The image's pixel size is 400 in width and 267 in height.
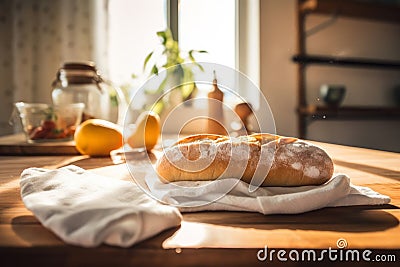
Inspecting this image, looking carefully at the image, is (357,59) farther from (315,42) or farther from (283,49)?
(283,49)

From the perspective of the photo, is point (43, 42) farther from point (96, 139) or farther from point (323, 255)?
point (323, 255)

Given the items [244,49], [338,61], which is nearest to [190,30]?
[244,49]

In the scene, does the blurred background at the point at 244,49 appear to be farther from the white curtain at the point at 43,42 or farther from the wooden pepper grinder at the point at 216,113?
the wooden pepper grinder at the point at 216,113

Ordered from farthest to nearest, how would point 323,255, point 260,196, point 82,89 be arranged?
point 82,89, point 260,196, point 323,255

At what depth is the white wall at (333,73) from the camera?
206 centimetres

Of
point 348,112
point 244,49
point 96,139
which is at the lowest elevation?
point 348,112

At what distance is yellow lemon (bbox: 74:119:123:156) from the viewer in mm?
961

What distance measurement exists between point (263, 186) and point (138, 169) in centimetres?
30

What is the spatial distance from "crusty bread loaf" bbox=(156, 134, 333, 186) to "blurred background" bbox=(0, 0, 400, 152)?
164cm

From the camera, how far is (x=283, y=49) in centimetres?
207

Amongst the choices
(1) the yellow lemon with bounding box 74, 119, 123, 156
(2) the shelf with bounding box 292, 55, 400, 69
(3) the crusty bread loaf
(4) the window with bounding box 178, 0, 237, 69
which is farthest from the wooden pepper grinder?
(2) the shelf with bounding box 292, 55, 400, 69

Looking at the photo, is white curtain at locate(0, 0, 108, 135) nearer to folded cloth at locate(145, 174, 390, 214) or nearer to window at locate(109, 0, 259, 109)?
window at locate(109, 0, 259, 109)

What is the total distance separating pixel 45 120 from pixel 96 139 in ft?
1.17

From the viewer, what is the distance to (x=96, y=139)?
0.96m
